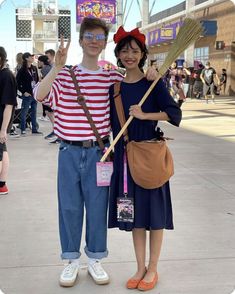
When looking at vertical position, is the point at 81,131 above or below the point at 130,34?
below

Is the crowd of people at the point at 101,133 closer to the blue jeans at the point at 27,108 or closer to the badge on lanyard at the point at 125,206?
the badge on lanyard at the point at 125,206

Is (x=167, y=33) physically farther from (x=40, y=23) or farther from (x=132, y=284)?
(x=132, y=284)

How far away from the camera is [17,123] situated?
36.6 feet

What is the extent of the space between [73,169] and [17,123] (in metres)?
8.41

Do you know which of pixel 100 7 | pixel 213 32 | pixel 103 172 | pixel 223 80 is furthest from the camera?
pixel 100 7

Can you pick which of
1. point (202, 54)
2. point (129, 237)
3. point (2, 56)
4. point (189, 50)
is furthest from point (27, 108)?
point (202, 54)

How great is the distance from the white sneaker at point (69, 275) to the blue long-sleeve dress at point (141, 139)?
44 cm

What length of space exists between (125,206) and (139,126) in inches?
19.8

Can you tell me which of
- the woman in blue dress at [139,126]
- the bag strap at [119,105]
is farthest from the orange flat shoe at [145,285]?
the bag strap at [119,105]

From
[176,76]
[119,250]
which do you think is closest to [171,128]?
[176,76]

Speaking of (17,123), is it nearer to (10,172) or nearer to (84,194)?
(10,172)

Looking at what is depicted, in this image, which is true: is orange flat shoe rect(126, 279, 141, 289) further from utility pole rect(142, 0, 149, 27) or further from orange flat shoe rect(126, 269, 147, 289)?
utility pole rect(142, 0, 149, 27)

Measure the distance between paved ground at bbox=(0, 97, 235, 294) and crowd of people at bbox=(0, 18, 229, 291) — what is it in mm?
183

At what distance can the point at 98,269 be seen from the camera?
3.16 m
